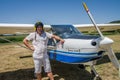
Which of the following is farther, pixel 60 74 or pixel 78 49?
pixel 60 74

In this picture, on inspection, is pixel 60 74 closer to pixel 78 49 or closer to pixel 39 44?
pixel 78 49

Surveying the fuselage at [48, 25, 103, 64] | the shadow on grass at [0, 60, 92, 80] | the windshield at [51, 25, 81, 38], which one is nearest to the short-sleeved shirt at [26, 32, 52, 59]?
the fuselage at [48, 25, 103, 64]

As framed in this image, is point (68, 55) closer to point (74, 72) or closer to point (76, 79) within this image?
point (76, 79)

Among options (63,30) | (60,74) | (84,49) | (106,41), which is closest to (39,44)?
(84,49)

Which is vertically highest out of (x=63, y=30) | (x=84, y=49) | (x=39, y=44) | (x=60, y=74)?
(x=63, y=30)

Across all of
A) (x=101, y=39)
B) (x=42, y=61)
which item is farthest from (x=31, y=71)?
(x=101, y=39)

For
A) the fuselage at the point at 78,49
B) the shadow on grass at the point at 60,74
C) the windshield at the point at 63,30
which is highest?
the windshield at the point at 63,30

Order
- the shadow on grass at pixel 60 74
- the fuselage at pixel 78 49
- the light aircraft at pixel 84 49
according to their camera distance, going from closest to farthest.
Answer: the light aircraft at pixel 84 49 < the fuselage at pixel 78 49 < the shadow on grass at pixel 60 74

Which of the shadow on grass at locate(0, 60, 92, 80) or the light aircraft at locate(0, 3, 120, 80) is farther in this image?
the shadow on grass at locate(0, 60, 92, 80)

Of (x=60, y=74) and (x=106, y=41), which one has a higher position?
(x=106, y=41)

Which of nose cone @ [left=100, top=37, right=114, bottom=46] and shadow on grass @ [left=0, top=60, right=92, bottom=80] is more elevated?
nose cone @ [left=100, top=37, right=114, bottom=46]

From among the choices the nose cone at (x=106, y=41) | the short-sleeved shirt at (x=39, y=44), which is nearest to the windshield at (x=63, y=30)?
the short-sleeved shirt at (x=39, y=44)

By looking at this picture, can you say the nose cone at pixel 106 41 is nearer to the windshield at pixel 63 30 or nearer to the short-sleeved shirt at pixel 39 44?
→ the short-sleeved shirt at pixel 39 44

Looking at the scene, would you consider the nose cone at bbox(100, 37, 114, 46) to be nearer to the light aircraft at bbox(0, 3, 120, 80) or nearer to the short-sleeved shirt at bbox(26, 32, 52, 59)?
the light aircraft at bbox(0, 3, 120, 80)
